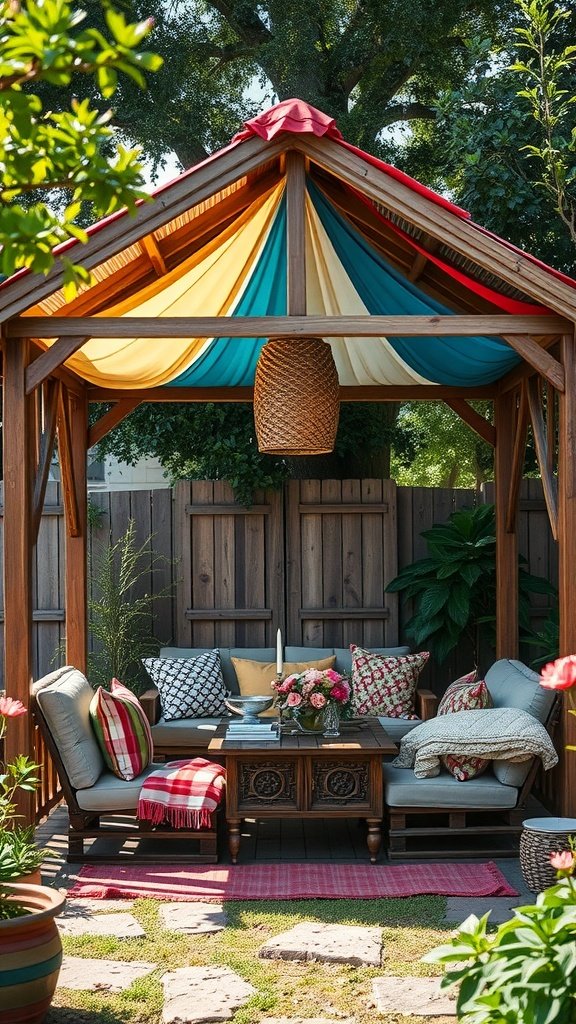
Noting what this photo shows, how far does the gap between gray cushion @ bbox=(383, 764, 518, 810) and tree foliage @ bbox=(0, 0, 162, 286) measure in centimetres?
396

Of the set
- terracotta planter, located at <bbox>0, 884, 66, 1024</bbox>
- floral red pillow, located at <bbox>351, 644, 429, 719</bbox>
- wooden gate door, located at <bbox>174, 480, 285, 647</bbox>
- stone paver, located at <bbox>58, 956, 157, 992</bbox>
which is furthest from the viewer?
wooden gate door, located at <bbox>174, 480, 285, 647</bbox>

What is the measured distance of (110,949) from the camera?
171 inches

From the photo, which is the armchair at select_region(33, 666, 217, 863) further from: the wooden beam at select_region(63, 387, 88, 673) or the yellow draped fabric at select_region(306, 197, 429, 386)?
the yellow draped fabric at select_region(306, 197, 429, 386)

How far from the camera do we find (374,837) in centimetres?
561

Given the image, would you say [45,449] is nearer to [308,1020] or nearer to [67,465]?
[67,465]

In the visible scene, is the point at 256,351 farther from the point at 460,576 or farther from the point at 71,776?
the point at 71,776

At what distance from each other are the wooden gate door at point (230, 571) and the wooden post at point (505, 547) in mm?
1700

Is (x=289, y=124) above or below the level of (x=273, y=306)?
above

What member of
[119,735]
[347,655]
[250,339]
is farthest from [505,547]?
[119,735]

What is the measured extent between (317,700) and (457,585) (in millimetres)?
2551

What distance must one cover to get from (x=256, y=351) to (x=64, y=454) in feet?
4.59

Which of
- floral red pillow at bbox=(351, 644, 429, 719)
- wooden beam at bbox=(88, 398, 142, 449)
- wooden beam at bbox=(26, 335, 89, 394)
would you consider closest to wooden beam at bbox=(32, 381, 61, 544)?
wooden beam at bbox=(26, 335, 89, 394)

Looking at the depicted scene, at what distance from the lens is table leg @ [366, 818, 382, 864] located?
5598 mm

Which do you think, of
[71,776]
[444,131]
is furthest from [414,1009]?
[444,131]
